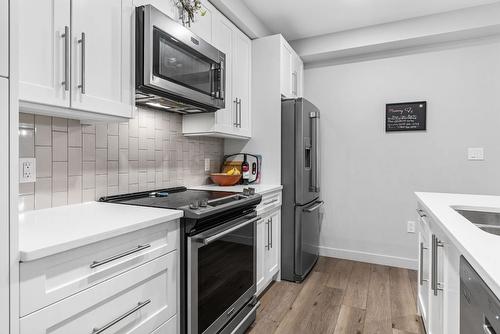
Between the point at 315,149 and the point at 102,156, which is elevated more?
the point at 315,149

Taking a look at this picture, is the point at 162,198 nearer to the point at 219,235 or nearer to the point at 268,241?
the point at 219,235

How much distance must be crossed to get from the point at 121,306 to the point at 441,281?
1.38 meters

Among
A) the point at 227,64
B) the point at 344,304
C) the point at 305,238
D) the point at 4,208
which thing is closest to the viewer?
the point at 4,208

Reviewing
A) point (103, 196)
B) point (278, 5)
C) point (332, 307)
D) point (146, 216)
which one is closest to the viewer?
point (146, 216)

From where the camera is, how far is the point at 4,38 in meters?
0.78

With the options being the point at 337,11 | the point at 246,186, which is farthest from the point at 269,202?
the point at 337,11

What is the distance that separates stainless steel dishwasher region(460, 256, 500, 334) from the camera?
0.68 meters

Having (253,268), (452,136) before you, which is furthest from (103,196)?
(452,136)

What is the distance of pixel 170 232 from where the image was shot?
1.34 metres

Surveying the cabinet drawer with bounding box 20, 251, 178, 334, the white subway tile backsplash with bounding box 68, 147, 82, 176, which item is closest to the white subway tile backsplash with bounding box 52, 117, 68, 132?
the white subway tile backsplash with bounding box 68, 147, 82, 176

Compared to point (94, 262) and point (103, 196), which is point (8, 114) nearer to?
point (94, 262)

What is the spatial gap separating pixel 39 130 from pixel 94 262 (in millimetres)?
789

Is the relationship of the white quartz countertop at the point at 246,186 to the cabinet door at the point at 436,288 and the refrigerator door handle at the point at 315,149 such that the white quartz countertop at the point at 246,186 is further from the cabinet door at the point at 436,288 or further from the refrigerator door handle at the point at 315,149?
the cabinet door at the point at 436,288

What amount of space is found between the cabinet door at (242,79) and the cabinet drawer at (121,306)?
154 cm
